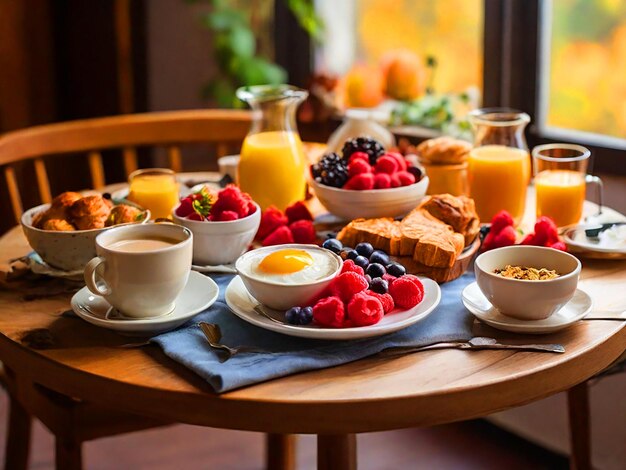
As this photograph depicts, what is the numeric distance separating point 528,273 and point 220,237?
0.50m

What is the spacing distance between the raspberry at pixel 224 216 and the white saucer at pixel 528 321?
40 cm

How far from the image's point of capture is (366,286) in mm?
1247

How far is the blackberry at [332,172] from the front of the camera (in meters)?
1.64

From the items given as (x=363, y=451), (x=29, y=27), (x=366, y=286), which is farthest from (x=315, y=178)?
(x=29, y=27)

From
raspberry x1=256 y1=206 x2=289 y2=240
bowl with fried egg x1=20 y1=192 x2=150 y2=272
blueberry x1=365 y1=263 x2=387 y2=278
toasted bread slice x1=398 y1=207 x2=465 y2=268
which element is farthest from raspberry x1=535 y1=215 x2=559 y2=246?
bowl with fried egg x1=20 y1=192 x2=150 y2=272

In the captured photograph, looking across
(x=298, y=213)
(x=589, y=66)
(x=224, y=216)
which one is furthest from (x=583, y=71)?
(x=224, y=216)

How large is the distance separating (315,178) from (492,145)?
0.39 m

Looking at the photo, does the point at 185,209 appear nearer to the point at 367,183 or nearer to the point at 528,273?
the point at 367,183

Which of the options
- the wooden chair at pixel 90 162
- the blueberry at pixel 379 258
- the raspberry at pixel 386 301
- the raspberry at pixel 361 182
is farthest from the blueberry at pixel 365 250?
the wooden chair at pixel 90 162

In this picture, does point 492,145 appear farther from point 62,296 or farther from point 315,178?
point 62,296

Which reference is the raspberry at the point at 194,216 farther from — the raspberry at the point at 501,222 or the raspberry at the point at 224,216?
the raspberry at the point at 501,222

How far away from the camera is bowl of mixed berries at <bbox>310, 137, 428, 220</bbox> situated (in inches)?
63.6

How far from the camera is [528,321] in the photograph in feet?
4.10

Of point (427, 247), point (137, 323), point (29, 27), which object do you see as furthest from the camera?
point (29, 27)
